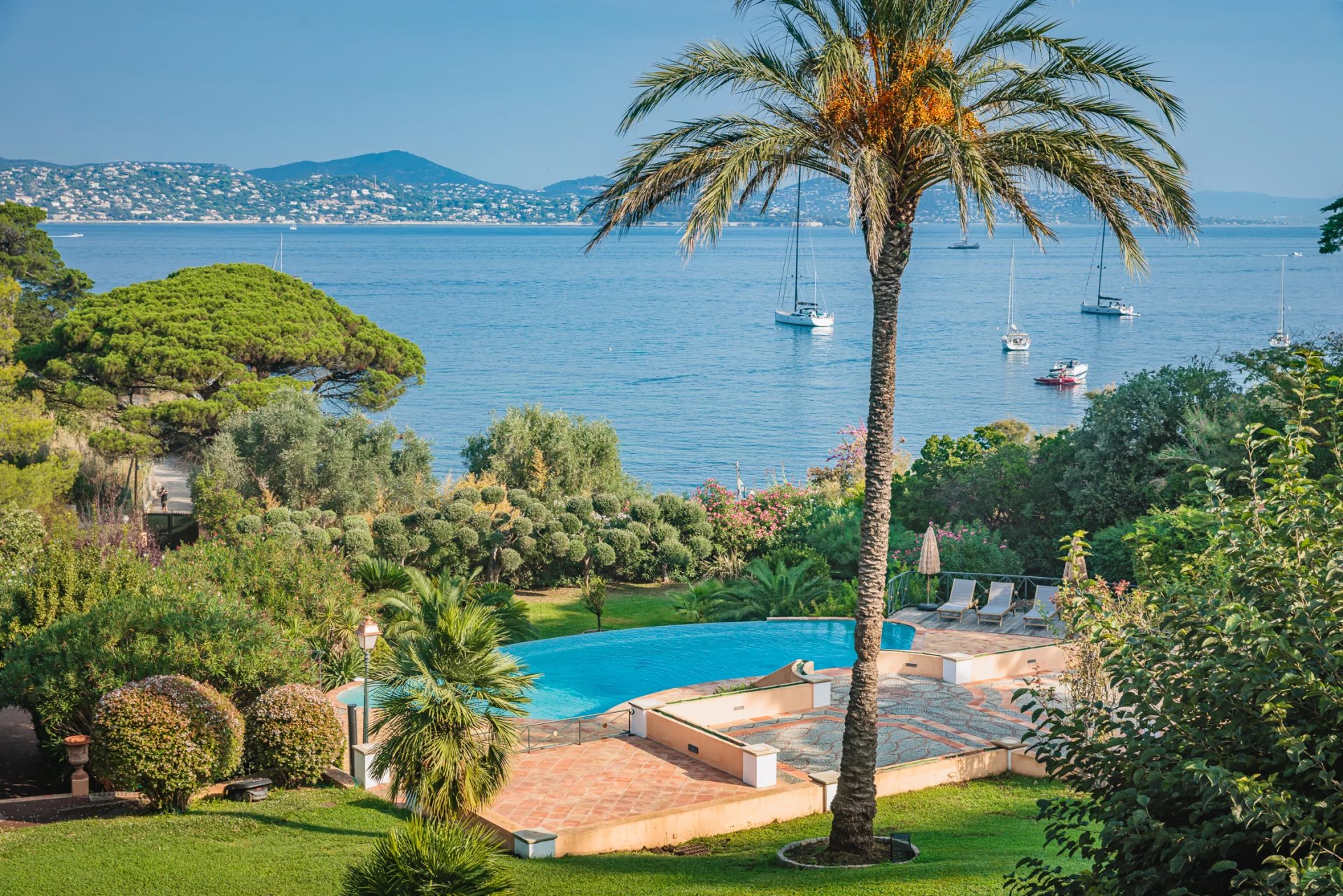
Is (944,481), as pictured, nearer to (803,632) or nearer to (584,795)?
(803,632)

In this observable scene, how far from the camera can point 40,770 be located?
1373cm

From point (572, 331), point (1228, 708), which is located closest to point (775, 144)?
point (1228, 708)

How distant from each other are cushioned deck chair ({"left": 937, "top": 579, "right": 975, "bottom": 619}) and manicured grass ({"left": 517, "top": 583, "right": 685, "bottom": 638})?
199 inches

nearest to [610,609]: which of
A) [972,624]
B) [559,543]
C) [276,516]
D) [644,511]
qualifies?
[559,543]

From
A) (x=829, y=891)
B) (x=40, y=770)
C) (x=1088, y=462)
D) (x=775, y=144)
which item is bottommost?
(x=40, y=770)

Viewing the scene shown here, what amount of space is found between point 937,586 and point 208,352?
20328 millimetres

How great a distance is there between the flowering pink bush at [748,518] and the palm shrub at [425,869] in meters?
17.1

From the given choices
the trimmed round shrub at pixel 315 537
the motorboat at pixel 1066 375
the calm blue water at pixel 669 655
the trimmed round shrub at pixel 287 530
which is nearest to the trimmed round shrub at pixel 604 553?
the calm blue water at pixel 669 655

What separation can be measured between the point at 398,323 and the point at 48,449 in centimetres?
7726

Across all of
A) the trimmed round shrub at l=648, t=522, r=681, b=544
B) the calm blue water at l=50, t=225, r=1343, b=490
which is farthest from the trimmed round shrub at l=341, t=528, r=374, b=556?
the calm blue water at l=50, t=225, r=1343, b=490

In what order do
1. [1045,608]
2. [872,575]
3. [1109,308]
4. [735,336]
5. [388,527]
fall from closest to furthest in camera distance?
1. [872,575]
2. [1045,608]
3. [388,527]
4. [735,336]
5. [1109,308]

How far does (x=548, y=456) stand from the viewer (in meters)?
28.0

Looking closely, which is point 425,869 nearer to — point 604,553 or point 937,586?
point 937,586

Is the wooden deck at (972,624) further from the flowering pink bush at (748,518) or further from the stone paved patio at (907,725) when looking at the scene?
the flowering pink bush at (748,518)
